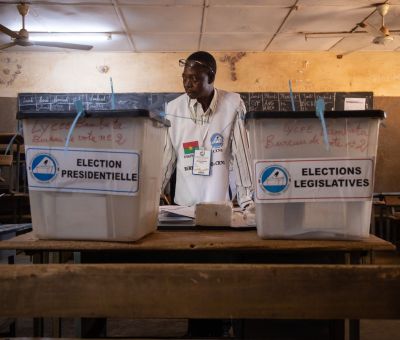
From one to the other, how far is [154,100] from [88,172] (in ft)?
15.8

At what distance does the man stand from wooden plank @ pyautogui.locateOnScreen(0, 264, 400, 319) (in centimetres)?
123

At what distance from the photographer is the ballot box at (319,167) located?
36.5 inches

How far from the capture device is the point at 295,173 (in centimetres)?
93

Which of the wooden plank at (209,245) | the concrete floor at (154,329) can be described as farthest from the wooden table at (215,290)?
the concrete floor at (154,329)

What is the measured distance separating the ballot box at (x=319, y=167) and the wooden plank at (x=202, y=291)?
20 cm

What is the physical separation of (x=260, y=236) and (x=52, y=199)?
485mm

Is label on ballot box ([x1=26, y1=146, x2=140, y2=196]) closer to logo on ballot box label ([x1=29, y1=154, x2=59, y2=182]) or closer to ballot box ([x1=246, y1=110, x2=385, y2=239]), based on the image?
logo on ballot box label ([x1=29, y1=154, x2=59, y2=182])

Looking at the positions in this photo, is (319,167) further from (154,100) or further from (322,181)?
(154,100)

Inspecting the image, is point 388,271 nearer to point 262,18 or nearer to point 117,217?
point 117,217

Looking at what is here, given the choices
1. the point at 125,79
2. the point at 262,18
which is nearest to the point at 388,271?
the point at 262,18

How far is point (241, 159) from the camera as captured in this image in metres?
1.97

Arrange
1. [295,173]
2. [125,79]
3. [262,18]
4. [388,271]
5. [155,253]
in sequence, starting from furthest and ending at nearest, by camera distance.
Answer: [125,79]
[262,18]
[155,253]
[295,173]
[388,271]

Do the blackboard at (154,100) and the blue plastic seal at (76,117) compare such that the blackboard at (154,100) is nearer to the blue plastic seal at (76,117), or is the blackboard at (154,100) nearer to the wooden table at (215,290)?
the blue plastic seal at (76,117)

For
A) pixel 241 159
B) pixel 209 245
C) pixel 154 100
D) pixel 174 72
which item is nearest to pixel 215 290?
pixel 209 245
